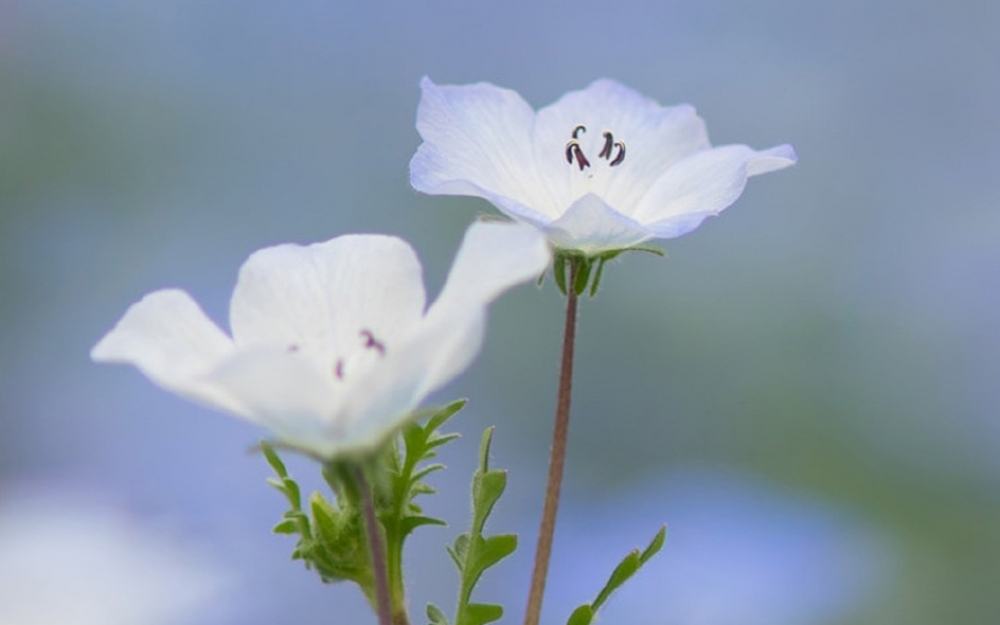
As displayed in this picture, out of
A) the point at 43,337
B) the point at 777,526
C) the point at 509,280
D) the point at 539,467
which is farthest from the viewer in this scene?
the point at 43,337

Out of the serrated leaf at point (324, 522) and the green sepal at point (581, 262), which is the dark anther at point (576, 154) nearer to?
the green sepal at point (581, 262)

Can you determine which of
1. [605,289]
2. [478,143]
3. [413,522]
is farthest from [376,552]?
[605,289]

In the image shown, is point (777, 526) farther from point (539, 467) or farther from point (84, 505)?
point (84, 505)

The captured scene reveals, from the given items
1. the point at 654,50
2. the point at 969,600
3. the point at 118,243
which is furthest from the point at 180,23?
the point at 969,600

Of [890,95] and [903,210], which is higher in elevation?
[890,95]

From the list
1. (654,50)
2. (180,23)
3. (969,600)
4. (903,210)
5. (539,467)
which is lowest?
(969,600)

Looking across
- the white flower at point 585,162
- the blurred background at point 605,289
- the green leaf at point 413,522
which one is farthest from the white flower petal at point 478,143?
the blurred background at point 605,289

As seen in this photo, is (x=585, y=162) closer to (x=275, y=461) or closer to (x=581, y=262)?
(x=581, y=262)
